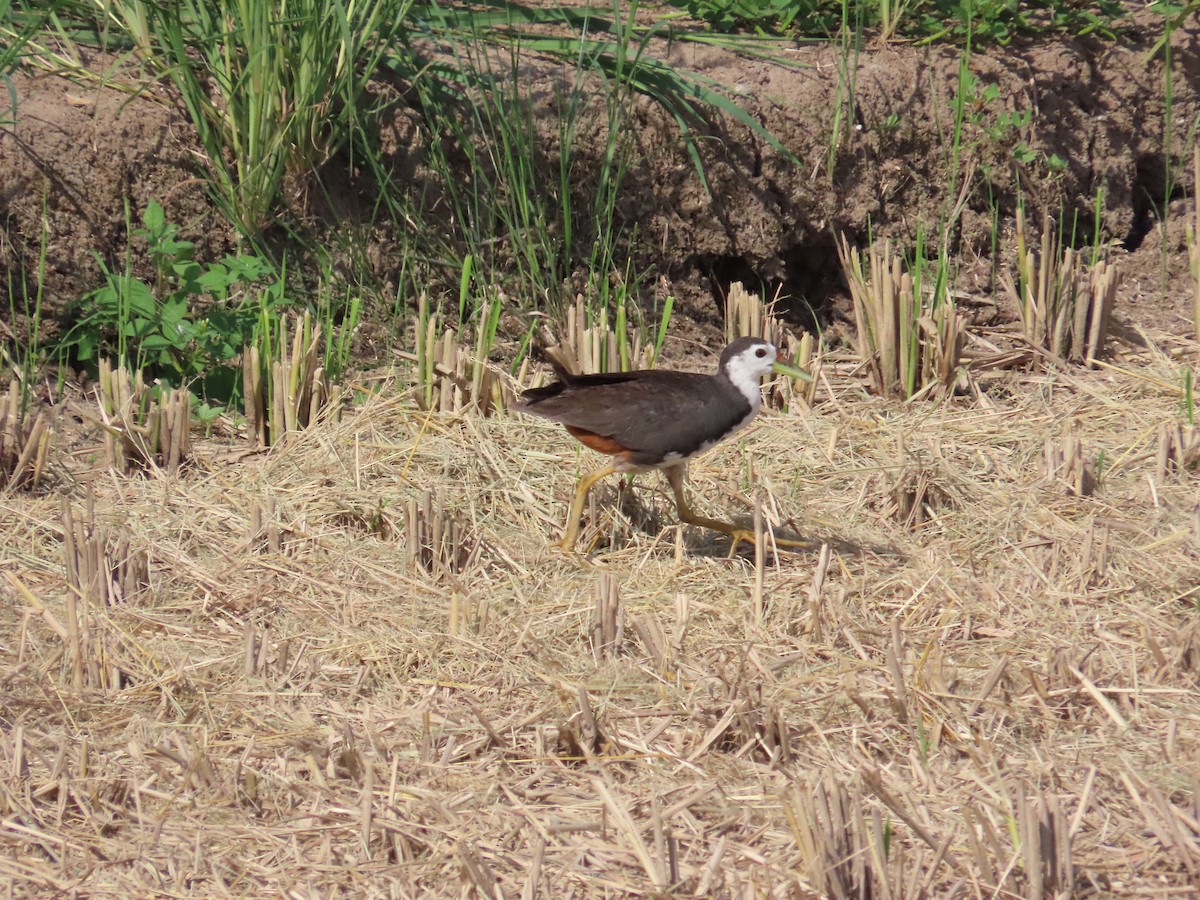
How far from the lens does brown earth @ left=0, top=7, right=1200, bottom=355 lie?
5.52 metres

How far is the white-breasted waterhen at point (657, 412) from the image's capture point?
14.5 feet

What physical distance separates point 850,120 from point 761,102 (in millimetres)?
393

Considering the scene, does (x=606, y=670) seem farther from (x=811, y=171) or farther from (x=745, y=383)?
(x=811, y=171)

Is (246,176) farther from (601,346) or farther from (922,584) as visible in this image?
(922,584)

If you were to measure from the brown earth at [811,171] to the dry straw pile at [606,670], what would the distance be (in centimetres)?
110

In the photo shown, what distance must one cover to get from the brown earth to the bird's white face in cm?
155

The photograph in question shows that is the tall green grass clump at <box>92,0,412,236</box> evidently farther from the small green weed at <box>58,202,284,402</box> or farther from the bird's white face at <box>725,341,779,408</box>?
the bird's white face at <box>725,341,779,408</box>

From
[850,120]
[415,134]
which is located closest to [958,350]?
[850,120]

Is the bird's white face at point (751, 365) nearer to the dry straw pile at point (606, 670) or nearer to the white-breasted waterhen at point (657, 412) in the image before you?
the white-breasted waterhen at point (657, 412)

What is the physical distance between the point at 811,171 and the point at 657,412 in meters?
2.29

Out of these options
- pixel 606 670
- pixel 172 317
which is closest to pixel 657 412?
pixel 606 670

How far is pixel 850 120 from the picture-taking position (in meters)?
6.24

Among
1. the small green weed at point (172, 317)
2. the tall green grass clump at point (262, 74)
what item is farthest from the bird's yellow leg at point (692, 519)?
the tall green grass clump at point (262, 74)

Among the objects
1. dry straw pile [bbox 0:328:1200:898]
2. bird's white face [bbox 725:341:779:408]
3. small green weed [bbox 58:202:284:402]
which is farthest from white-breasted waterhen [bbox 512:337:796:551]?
small green weed [bbox 58:202:284:402]
